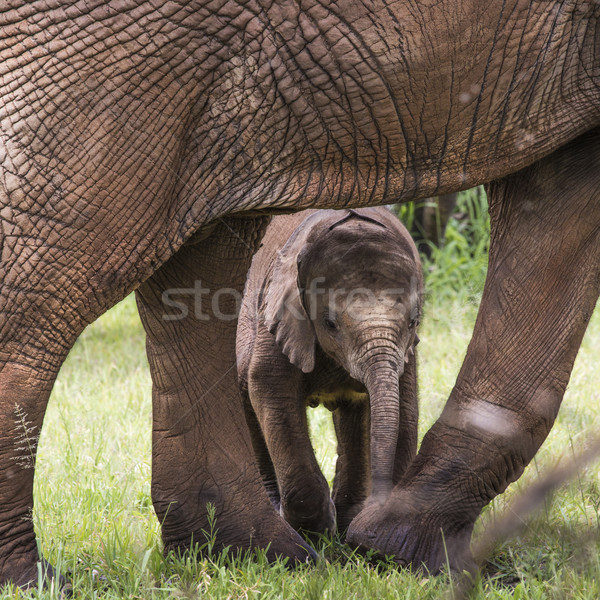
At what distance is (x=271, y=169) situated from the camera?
106 inches

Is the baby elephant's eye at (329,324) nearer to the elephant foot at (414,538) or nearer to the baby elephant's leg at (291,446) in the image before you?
the baby elephant's leg at (291,446)

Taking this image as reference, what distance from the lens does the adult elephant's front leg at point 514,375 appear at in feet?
10.5

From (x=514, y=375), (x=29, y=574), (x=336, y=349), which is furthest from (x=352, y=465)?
(x=29, y=574)

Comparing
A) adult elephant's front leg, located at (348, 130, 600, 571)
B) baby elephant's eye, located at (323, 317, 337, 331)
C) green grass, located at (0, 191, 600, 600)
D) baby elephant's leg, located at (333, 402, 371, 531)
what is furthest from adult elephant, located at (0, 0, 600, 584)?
baby elephant's leg, located at (333, 402, 371, 531)

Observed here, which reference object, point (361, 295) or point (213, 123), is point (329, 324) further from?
point (213, 123)

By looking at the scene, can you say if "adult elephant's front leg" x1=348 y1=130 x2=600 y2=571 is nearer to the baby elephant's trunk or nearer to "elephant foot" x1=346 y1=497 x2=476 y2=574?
"elephant foot" x1=346 y1=497 x2=476 y2=574

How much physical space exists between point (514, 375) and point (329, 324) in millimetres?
771

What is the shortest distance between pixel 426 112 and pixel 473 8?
0.28m

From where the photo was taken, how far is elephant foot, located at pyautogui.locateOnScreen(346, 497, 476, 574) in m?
3.21

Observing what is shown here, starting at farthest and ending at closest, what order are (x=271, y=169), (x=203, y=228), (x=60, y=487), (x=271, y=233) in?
(x=271, y=233)
(x=60, y=487)
(x=203, y=228)
(x=271, y=169)

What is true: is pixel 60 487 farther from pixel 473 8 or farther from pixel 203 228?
pixel 473 8

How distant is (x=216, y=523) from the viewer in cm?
358

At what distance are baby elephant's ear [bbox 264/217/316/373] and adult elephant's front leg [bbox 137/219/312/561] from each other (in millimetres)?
271

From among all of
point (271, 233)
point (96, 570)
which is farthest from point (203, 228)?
point (271, 233)
